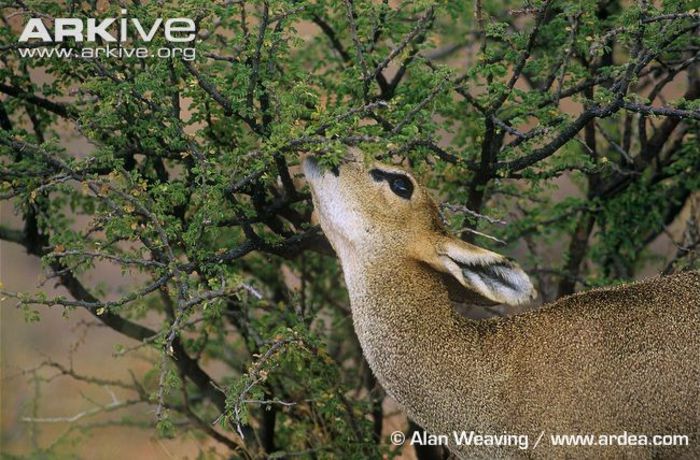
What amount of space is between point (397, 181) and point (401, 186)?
3 cm

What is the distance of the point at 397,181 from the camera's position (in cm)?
576

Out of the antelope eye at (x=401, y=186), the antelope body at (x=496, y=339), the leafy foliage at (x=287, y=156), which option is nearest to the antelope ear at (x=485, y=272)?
the antelope body at (x=496, y=339)

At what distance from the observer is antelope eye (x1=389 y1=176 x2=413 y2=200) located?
5.74 metres

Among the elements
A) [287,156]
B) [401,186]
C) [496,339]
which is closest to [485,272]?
[496,339]

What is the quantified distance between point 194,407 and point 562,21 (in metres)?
4.13

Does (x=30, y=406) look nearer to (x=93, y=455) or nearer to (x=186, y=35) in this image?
(x=93, y=455)

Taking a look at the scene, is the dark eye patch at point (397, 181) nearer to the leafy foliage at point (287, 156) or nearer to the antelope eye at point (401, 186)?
the antelope eye at point (401, 186)

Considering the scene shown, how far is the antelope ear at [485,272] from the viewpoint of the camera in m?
5.48

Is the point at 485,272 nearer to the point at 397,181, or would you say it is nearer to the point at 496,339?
the point at 496,339

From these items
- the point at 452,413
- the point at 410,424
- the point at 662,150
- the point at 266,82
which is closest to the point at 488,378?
the point at 452,413

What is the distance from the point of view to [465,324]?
5.64 meters

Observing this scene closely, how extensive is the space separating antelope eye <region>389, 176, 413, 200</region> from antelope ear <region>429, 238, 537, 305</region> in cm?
31

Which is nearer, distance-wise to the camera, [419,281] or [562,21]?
[419,281]

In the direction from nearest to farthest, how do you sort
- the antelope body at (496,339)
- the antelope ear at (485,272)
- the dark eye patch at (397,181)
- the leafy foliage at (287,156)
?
1. the antelope body at (496,339)
2. the antelope ear at (485,272)
3. the dark eye patch at (397,181)
4. the leafy foliage at (287,156)
